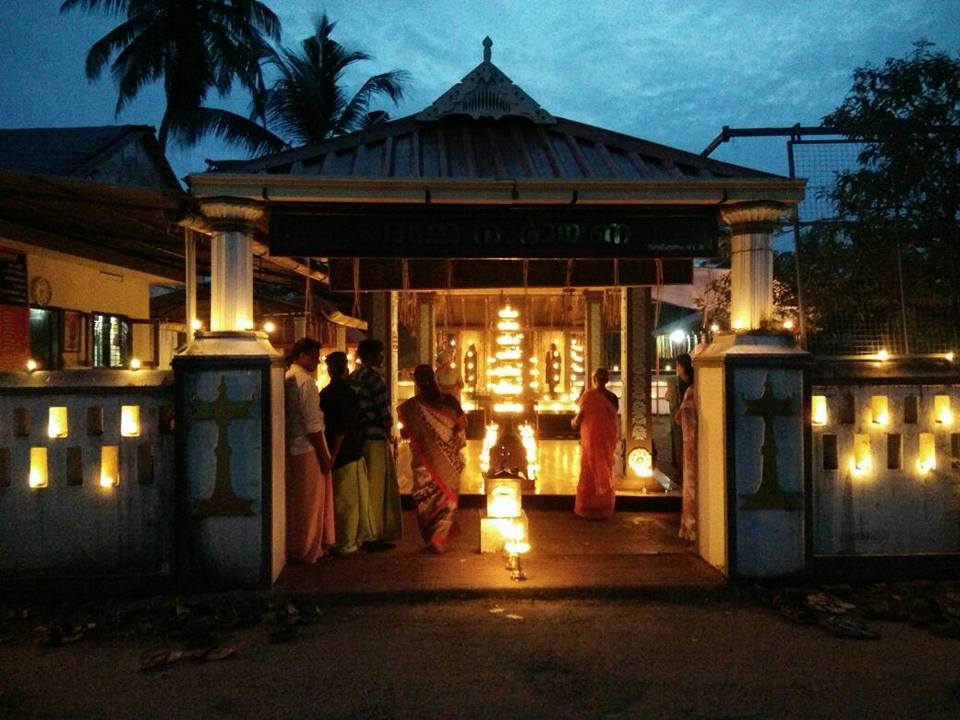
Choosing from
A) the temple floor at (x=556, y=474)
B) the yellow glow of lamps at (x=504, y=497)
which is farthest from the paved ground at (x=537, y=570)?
the temple floor at (x=556, y=474)

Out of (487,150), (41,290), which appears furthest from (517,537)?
(41,290)

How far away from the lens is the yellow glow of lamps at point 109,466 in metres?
5.87

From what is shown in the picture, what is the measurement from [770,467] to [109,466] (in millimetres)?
5128

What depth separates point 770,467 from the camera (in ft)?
20.3

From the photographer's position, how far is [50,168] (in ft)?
39.5

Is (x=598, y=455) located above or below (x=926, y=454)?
below

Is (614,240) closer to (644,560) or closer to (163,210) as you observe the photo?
(644,560)

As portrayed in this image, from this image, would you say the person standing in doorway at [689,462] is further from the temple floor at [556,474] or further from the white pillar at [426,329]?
the white pillar at [426,329]

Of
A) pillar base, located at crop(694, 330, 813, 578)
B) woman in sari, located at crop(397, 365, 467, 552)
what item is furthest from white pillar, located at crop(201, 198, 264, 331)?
pillar base, located at crop(694, 330, 813, 578)

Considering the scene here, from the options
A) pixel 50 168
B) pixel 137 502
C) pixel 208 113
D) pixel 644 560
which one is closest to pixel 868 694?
pixel 644 560

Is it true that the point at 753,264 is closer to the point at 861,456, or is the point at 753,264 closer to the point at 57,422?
the point at 861,456

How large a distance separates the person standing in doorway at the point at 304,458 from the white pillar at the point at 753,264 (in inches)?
143

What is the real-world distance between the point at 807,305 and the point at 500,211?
3603 mm

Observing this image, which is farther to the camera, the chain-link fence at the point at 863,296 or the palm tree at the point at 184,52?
the palm tree at the point at 184,52
